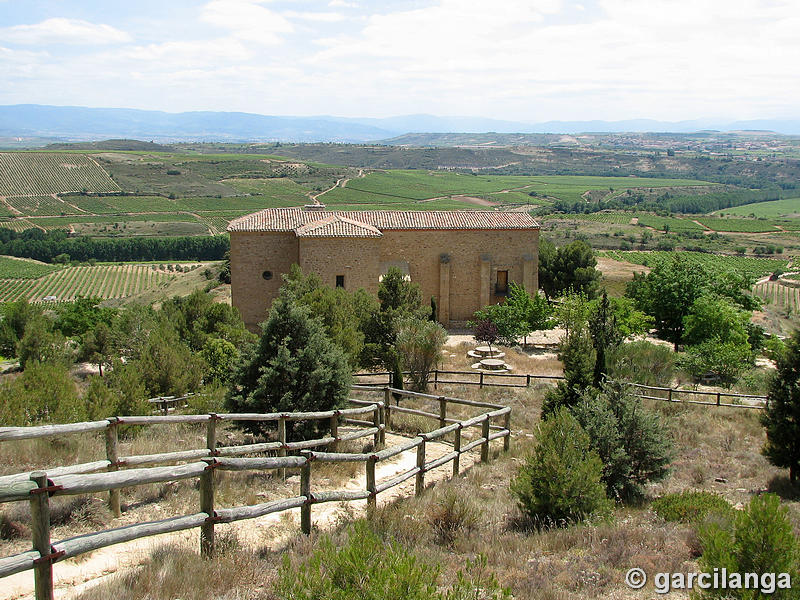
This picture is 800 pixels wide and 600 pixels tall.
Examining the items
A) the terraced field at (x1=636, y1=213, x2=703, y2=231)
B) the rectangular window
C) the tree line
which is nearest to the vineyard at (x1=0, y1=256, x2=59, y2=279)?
the tree line

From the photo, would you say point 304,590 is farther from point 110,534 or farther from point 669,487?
point 669,487

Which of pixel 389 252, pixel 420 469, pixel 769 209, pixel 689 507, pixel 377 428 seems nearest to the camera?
pixel 420 469

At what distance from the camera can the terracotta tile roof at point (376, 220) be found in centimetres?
2591

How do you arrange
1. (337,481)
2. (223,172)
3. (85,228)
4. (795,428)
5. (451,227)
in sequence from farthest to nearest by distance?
(223,172) → (85,228) → (451,227) → (795,428) → (337,481)

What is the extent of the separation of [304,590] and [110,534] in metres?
1.36

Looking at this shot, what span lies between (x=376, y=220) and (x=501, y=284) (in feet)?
21.6

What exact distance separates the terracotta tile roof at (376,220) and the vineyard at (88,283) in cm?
4010

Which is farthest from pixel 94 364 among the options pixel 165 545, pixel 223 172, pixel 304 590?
pixel 223 172

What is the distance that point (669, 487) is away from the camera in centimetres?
934

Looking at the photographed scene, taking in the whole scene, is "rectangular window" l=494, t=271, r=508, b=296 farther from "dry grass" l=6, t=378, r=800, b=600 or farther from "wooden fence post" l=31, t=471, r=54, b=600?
"wooden fence post" l=31, t=471, r=54, b=600

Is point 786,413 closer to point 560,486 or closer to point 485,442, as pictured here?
point 485,442

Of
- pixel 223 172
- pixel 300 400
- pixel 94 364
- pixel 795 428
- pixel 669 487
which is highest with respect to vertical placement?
pixel 223 172

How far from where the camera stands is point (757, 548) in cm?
432

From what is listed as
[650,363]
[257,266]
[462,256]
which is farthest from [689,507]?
[462,256]
